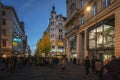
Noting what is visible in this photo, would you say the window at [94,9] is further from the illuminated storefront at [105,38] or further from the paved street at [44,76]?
the paved street at [44,76]

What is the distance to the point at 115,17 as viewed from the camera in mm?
32906

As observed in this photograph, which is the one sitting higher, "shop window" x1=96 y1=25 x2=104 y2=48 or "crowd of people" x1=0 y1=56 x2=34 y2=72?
"shop window" x1=96 y1=25 x2=104 y2=48

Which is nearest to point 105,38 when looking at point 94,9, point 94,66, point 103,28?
point 103,28

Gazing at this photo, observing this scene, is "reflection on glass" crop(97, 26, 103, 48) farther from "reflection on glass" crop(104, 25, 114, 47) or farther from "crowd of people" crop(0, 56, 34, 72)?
"crowd of people" crop(0, 56, 34, 72)

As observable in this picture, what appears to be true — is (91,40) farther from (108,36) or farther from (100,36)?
(108,36)

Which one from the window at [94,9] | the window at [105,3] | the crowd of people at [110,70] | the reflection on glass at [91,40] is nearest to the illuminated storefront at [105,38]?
the window at [105,3]

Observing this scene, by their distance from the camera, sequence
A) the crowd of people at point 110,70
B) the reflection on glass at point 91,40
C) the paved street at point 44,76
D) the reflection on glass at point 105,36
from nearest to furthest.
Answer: the crowd of people at point 110,70, the paved street at point 44,76, the reflection on glass at point 105,36, the reflection on glass at point 91,40

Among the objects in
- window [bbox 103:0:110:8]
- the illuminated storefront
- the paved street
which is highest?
window [bbox 103:0:110:8]

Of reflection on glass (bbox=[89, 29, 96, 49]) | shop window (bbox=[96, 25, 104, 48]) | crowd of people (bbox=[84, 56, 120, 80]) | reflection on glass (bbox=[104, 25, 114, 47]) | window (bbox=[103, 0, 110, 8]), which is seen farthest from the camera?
reflection on glass (bbox=[89, 29, 96, 49])

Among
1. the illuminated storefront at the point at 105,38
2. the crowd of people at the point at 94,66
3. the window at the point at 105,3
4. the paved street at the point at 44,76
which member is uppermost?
the window at the point at 105,3

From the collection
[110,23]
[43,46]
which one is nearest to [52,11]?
[43,46]

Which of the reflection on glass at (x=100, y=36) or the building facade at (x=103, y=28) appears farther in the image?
the reflection on glass at (x=100, y=36)

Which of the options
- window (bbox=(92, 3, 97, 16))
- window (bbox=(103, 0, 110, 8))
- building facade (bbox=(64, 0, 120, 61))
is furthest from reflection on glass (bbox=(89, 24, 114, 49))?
window (bbox=(92, 3, 97, 16))

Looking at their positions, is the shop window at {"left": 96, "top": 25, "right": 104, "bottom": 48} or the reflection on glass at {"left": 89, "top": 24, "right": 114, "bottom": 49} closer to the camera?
the reflection on glass at {"left": 89, "top": 24, "right": 114, "bottom": 49}
